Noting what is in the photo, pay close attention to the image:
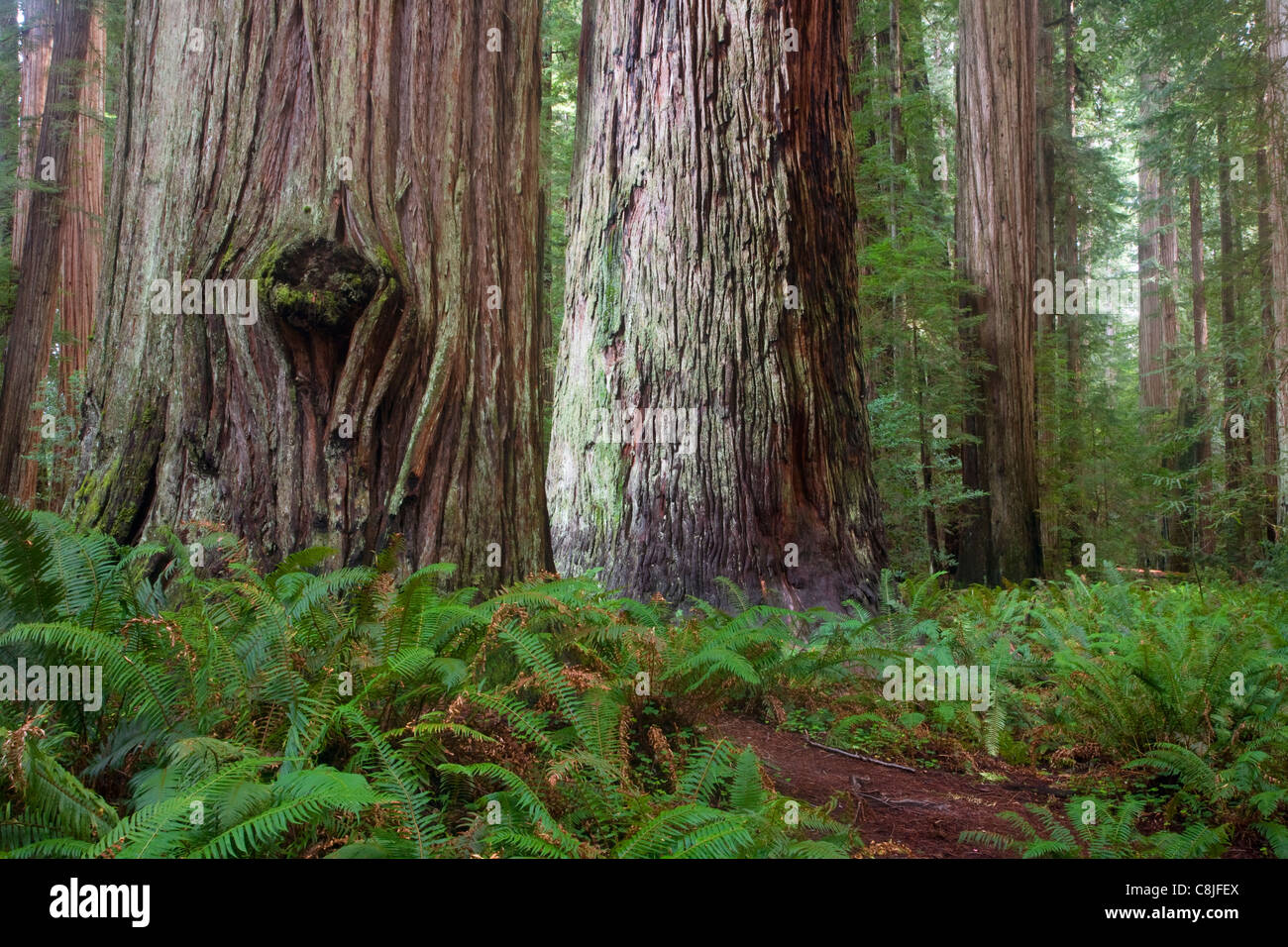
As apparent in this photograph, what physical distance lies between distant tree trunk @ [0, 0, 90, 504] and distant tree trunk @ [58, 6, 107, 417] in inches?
6.3

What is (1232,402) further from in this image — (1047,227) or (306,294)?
(306,294)

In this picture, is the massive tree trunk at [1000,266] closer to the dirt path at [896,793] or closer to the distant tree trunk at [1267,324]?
the distant tree trunk at [1267,324]

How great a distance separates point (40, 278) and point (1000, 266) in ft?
44.8

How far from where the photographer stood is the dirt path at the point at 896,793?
8.82 ft

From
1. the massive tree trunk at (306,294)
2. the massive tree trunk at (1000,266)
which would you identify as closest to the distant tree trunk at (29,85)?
the massive tree trunk at (306,294)

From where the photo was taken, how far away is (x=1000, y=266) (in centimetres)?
1051

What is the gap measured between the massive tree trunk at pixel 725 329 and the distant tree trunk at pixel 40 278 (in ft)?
32.7

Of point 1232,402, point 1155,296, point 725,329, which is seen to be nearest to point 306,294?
point 725,329

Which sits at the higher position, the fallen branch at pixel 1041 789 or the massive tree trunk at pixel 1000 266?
the massive tree trunk at pixel 1000 266

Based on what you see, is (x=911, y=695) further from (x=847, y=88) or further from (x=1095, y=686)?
(x=847, y=88)

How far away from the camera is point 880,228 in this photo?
12797 mm

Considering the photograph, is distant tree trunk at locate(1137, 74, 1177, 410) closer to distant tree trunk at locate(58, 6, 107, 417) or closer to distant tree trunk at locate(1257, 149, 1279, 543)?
distant tree trunk at locate(1257, 149, 1279, 543)
